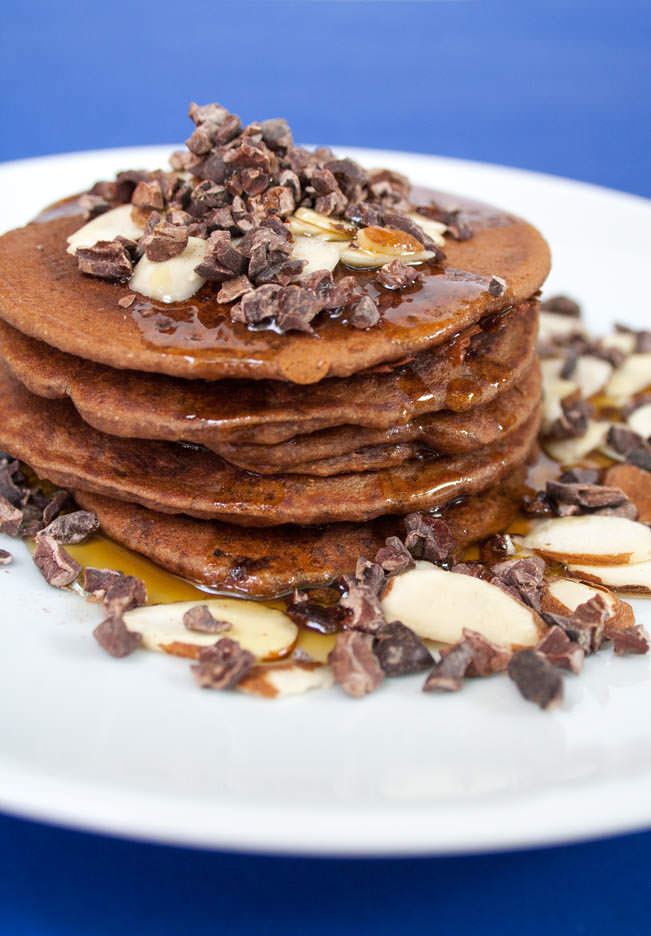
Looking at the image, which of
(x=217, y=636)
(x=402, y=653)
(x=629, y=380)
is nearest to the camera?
(x=402, y=653)

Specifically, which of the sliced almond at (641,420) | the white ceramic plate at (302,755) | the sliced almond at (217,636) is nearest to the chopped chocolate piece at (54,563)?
the white ceramic plate at (302,755)

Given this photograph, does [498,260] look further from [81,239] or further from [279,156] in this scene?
[81,239]

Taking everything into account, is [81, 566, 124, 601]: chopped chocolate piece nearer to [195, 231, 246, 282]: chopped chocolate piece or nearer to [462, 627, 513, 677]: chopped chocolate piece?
[195, 231, 246, 282]: chopped chocolate piece

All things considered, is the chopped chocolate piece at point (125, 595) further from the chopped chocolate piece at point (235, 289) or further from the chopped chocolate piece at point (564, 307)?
the chopped chocolate piece at point (564, 307)

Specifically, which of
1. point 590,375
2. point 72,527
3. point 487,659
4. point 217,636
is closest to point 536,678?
point 487,659

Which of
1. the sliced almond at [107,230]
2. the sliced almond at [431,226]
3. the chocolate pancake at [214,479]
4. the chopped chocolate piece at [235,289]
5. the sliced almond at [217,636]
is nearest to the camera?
the sliced almond at [217,636]

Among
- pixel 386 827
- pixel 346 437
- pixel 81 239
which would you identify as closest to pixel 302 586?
pixel 346 437

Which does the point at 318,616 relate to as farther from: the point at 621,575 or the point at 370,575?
the point at 621,575
